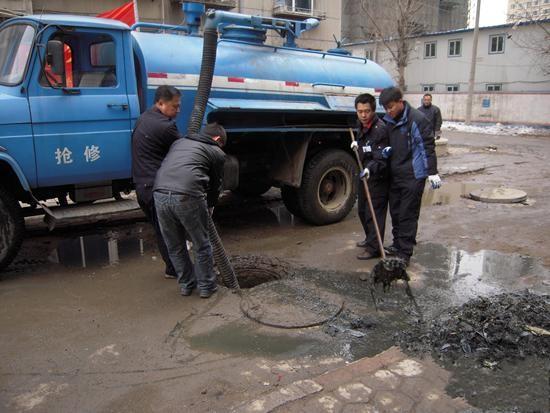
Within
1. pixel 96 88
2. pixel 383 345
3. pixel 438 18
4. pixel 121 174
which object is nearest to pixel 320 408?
pixel 383 345

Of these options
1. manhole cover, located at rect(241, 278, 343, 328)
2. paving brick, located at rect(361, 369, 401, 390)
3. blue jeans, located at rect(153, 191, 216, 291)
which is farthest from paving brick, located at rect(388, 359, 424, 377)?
blue jeans, located at rect(153, 191, 216, 291)

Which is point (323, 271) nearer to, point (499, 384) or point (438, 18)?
point (499, 384)

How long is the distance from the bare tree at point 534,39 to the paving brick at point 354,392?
28401 millimetres

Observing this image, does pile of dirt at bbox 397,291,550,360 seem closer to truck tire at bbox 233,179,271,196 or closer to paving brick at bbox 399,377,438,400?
paving brick at bbox 399,377,438,400

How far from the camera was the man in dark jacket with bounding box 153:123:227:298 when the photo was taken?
3967 mm

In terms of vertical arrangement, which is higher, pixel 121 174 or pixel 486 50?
pixel 486 50

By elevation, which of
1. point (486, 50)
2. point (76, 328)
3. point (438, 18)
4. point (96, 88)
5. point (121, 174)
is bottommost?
point (76, 328)

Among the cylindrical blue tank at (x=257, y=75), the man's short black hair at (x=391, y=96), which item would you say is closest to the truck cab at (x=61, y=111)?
the cylindrical blue tank at (x=257, y=75)

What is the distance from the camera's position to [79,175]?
16.1 ft

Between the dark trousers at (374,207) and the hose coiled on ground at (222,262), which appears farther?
the dark trousers at (374,207)

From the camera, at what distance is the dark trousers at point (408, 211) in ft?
16.3

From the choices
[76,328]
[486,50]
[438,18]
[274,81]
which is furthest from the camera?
[438,18]

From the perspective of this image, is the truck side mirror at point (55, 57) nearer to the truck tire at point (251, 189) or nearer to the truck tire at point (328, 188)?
the truck tire at point (328, 188)

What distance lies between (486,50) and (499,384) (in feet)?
108
